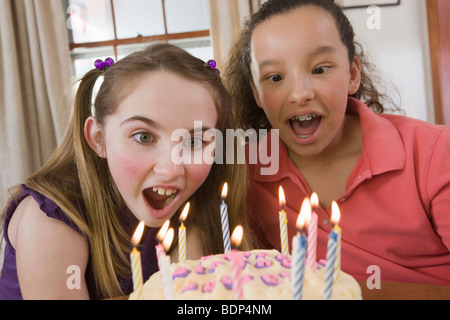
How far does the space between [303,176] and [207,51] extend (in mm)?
2183

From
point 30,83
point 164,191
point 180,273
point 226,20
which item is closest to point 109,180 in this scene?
point 164,191

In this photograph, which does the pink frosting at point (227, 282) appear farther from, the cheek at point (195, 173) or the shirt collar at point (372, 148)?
the shirt collar at point (372, 148)

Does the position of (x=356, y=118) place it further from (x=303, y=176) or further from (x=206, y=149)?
(x=206, y=149)

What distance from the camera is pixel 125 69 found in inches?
46.9

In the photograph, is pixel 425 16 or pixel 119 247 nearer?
pixel 119 247

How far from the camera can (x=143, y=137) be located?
110cm

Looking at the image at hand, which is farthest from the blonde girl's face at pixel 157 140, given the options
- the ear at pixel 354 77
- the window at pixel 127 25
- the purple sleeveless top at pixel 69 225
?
the window at pixel 127 25

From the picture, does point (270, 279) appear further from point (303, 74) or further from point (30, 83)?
point (30, 83)

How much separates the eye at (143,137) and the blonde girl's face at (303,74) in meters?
0.50

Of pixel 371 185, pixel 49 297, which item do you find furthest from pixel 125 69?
pixel 371 185

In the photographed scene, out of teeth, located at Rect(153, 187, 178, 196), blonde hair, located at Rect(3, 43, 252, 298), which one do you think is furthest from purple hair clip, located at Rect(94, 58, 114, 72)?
teeth, located at Rect(153, 187, 178, 196)

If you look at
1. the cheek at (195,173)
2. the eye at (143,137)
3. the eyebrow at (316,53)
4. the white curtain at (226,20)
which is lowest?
the cheek at (195,173)

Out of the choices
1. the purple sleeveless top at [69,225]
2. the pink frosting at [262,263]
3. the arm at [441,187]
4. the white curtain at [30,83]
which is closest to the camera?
the pink frosting at [262,263]

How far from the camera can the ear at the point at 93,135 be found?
122 centimetres
